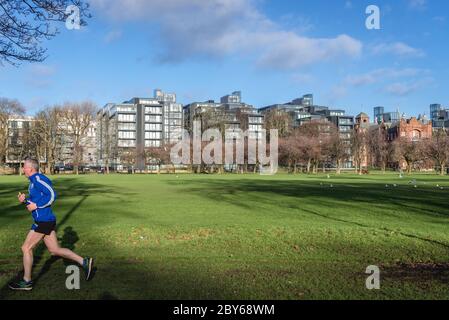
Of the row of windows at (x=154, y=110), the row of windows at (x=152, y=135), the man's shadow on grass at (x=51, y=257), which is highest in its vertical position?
the row of windows at (x=154, y=110)

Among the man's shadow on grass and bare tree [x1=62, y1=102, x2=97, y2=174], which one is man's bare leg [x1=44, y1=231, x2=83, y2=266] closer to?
the man's shadow on grass

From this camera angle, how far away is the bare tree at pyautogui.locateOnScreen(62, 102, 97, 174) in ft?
309

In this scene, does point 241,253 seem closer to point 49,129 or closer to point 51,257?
point 51,257

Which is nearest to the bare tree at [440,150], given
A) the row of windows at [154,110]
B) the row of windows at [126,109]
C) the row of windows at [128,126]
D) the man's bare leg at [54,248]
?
the row of windows at [154,110]

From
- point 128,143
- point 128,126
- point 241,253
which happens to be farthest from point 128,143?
point 241,253

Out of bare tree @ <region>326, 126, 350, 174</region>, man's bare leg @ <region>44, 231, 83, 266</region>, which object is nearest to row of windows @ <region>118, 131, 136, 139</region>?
bare tree @ <region>326, 126, 350, 174</region>

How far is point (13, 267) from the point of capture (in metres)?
9.70

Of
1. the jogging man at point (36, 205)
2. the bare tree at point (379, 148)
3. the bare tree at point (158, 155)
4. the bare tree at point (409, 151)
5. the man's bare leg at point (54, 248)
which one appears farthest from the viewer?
the bare tree at point (379, 148)

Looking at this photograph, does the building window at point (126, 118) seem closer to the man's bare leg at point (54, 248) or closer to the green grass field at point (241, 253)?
the green grass field at point (241, 253)

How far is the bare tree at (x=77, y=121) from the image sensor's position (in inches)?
3710

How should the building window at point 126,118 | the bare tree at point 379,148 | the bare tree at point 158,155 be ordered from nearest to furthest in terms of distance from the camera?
the bare tree at point 158,155 < the bare tree at point 379,148 < the building window at point 126,118

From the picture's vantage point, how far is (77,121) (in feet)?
310
